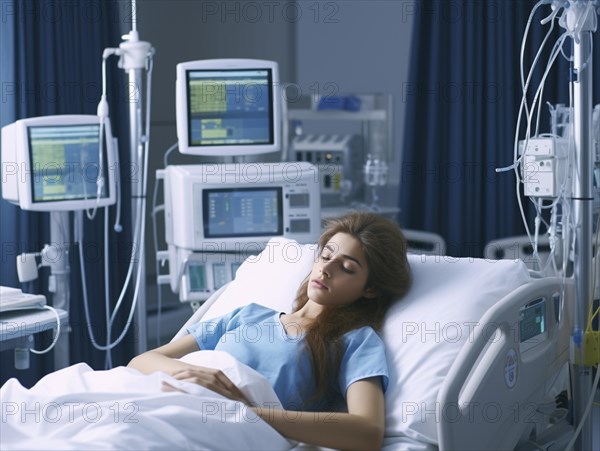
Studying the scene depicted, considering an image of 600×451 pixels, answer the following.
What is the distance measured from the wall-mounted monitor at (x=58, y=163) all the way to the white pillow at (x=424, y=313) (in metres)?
0.93

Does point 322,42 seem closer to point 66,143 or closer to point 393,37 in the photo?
point 393,37

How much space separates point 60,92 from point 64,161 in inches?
32.7

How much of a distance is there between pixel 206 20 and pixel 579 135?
343cm

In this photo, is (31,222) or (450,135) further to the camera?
(450,135)

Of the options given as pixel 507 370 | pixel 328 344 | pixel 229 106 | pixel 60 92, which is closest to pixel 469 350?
pixel 507 370

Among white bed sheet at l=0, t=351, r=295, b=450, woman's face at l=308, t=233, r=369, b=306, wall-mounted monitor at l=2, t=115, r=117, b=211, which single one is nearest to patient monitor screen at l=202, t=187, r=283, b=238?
wall-mounted monitor at l=2, t=115, r=117, b=211

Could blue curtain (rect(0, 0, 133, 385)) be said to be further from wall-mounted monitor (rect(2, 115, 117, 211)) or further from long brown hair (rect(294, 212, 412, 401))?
long brown hair (rect(294, 212, 412, 401))

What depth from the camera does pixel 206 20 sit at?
535 centimetres

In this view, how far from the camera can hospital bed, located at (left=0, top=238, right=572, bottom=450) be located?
69.7 inches

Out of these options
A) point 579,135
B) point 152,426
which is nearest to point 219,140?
point 579,135

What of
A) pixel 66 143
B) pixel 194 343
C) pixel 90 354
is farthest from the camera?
pixel 90 354

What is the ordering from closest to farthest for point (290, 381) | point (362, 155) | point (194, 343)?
1. point (290, 381)
2. point (194, 343)
3. point (362, 155)

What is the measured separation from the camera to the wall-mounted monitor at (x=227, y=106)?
338 cm

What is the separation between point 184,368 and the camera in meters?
2.03
